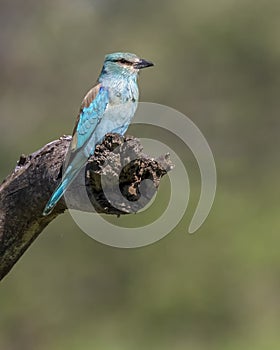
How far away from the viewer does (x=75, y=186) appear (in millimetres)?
3727

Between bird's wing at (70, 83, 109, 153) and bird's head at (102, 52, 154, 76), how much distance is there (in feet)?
0.34

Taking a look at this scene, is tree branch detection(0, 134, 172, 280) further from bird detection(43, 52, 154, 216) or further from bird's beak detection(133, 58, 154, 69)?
bird's beak detection(133, 58, 154, 69)

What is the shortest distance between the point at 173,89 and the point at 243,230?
308 centimetres

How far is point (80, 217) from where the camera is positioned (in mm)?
6570

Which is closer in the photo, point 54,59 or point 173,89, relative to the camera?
point 173,89

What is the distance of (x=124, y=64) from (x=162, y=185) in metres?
5.37

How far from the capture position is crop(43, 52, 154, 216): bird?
4469 millimetres

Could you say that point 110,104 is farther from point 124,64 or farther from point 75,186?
point 75,186

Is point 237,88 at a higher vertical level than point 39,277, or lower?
higher

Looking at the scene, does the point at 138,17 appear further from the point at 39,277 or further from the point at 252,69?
the point at 39,277

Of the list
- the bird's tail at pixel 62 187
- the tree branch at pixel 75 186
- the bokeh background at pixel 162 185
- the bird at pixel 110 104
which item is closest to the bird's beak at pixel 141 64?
the bird at pixel 110 104

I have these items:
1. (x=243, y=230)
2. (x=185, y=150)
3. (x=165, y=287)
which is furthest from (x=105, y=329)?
(x=185, y=150)

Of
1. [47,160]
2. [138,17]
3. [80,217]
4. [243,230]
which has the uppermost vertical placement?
[138,17]

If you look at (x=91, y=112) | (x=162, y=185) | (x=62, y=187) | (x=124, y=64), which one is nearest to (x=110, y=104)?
(x=91, y=112)
